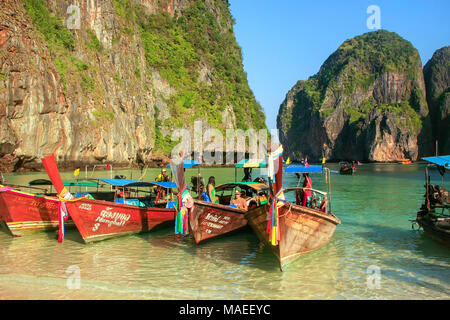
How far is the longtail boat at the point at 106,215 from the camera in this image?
31.6 ft

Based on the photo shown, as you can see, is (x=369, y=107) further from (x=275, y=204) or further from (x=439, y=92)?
(x=275, y=204)

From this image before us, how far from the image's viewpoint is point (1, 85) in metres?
26.5

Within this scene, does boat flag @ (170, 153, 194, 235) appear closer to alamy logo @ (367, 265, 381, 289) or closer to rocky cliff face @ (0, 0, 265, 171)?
alamy logo @ (367, 265, 381, 289)

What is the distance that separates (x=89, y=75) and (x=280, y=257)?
37989 mm

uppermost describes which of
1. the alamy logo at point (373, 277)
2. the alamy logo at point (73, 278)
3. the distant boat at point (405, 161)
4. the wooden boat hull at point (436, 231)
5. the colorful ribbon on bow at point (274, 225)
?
the distant boat at point (405, 161)

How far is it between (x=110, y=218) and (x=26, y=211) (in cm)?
302

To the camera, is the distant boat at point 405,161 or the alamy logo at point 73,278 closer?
the alamy logo at point 73,278

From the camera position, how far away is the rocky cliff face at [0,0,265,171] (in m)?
28.8

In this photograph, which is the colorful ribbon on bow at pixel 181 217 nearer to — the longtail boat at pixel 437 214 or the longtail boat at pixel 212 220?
the longtail boat at pixel 212 220

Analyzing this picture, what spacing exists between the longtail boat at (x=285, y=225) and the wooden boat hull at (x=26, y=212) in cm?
706

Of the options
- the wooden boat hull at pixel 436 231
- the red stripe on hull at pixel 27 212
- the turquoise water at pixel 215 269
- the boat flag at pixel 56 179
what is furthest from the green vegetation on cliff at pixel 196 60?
the wooden boat hull at pixel 436 231

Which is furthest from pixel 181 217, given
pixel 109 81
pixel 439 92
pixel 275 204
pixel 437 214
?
Result: pixel 439 92
